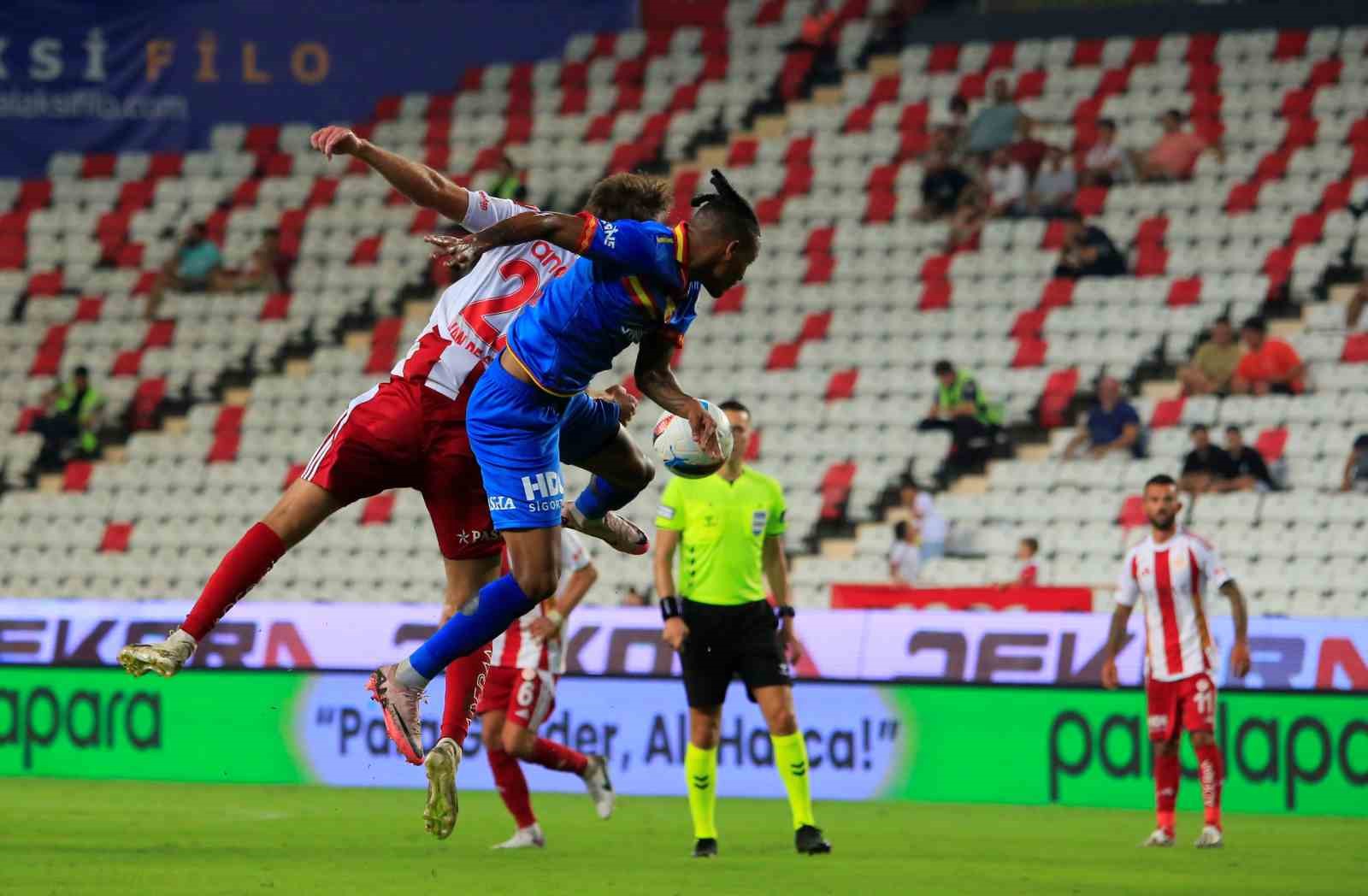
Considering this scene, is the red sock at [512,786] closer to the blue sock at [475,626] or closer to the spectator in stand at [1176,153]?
the blue sock at [475,626]

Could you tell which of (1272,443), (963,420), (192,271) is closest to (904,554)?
(963,420)

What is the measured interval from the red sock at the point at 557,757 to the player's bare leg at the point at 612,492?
326cm

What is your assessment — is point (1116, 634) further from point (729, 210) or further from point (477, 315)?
point (729, 210)

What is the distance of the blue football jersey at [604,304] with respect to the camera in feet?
23.8

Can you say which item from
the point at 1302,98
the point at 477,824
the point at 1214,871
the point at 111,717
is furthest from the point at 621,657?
the point at 1302,98

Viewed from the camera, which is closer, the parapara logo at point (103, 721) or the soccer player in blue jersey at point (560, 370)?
the soccer player in blue jersey at point (560, 370)

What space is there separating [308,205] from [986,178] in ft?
24.3

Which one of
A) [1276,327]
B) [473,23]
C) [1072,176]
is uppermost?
[473,23]

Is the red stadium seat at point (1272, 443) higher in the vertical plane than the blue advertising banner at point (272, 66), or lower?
lower

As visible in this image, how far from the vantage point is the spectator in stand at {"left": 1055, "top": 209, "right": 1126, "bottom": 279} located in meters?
19.7

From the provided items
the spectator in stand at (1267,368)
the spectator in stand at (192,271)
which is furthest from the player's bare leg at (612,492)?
the spectator in stand at (192,271)

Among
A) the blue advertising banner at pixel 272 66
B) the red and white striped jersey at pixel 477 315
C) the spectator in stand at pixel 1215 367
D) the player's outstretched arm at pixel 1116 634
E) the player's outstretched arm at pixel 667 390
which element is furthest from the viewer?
the blue advertising banner at pixel 272 66

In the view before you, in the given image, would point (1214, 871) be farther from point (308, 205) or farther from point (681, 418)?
point (308, 205)

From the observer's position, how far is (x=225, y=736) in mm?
15867
